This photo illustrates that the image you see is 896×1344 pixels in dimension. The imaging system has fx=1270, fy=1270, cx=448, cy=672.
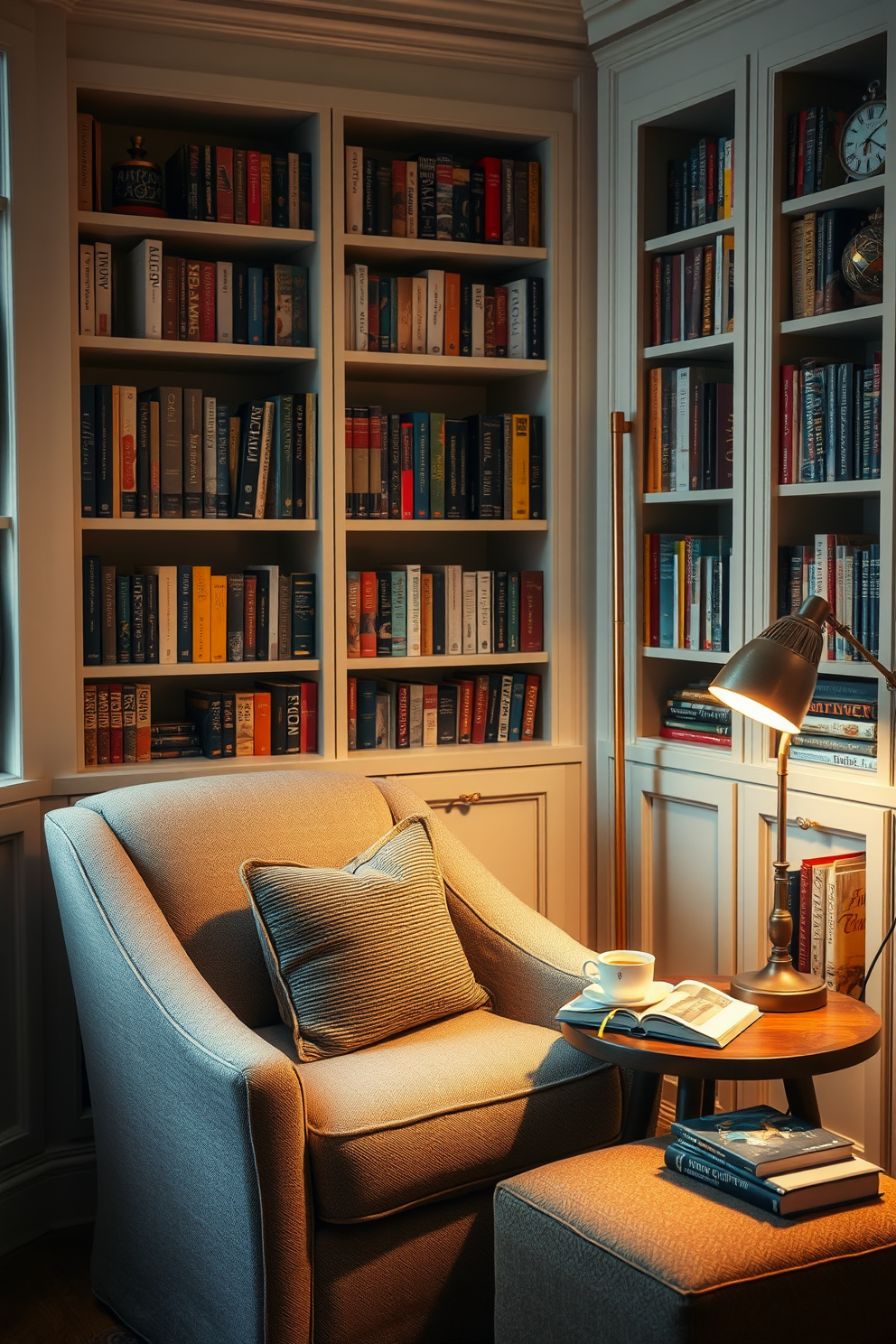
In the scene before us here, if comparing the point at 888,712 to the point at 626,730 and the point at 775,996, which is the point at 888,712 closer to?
the point at 775,996

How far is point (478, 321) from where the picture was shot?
3051mm

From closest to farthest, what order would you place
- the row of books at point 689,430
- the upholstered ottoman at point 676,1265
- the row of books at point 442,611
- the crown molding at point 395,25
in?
the upholstered ottoman at point 676,1265
the crown molding at point 395,25
the row of books at point 689,430
the row of books at point 442,611

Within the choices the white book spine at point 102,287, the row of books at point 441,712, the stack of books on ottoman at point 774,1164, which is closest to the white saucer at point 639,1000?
the stack of books on ottoman at point 774,1164

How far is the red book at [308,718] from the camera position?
9.58 feet

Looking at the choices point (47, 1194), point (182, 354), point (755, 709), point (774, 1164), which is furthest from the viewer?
point (182, 354)

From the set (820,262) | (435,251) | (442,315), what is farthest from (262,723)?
(820,262)

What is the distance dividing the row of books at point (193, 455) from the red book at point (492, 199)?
24.0 inches

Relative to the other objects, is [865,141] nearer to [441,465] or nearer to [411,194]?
[411,194]

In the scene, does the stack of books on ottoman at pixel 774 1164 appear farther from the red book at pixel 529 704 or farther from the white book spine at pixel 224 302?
the white book spine at pixel 224 302

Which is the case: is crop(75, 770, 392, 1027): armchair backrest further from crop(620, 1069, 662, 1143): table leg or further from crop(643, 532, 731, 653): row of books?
crop(643, 532, 731, 653): row of books

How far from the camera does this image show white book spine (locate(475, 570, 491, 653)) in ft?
10.2

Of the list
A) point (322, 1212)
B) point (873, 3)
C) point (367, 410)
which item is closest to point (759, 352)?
point (873, 3)

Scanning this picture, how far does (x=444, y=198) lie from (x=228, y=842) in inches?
62.8

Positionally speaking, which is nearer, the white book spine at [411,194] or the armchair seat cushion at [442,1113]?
the armchair seat cushion at [442,1113]
